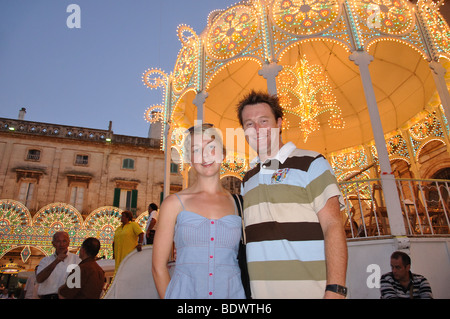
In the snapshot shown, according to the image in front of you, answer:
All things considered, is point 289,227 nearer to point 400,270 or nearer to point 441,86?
point 400,270

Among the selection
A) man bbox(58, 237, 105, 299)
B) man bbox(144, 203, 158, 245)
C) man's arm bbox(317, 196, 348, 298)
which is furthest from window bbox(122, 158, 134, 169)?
man's arm bbox(317, 196, 348, 298)

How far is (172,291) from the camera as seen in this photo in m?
1.66

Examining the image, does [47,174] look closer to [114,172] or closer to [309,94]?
[114,172]

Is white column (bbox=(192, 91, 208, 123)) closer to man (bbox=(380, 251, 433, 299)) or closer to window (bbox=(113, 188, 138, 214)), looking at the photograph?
man (bbox=(380, 251, 433, 299))

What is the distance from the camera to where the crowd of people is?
63.9 inches

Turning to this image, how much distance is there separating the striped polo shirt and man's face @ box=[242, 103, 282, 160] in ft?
0.45

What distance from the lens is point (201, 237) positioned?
1.79m

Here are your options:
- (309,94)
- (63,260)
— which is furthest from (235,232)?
(309,94)

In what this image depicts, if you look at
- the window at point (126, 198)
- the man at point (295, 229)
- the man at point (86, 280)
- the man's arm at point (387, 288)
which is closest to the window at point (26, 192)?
the window at point (126, 198)

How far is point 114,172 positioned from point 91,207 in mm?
3623

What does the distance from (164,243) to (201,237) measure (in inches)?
9.2

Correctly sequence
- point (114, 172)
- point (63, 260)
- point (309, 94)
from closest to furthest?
point (63, 260)
point (309, 94)
point (114, 172)

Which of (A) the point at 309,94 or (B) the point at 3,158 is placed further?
(B) the point at 3,158
